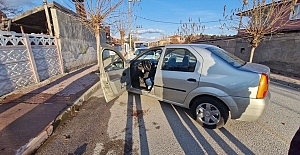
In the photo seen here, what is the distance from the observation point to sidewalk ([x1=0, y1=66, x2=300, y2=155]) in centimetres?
241

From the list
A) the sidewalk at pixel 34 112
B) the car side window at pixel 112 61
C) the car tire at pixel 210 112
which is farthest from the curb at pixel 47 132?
the car tire at pixel 210 112

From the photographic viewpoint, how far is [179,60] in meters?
3.16

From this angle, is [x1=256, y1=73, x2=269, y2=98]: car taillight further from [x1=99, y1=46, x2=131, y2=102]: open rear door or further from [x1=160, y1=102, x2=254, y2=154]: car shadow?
[x1=99, y1=46, x2=131, y2=102]: open rear door

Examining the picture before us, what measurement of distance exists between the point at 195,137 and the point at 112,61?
2907 millimetres

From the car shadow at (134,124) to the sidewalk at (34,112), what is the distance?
4.88 ft

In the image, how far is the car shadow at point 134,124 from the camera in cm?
232

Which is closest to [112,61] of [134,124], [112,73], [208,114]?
[112,73]

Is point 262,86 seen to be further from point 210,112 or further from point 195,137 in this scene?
point 195,137

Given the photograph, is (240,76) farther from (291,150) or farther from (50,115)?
(50,115)

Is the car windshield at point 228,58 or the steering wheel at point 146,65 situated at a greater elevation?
the car windshield at point 228,58

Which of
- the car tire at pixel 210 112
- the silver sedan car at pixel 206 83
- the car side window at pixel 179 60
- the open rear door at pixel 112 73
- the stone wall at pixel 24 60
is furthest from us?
the stone wall at pixel 24 60

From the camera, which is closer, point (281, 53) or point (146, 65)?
point (146, 65)

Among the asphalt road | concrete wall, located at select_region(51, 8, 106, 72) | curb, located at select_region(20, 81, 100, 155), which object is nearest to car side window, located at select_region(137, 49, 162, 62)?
the asphalt road

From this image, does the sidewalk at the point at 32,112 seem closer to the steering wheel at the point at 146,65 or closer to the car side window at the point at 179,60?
the steering wheel at the point at 146,65
